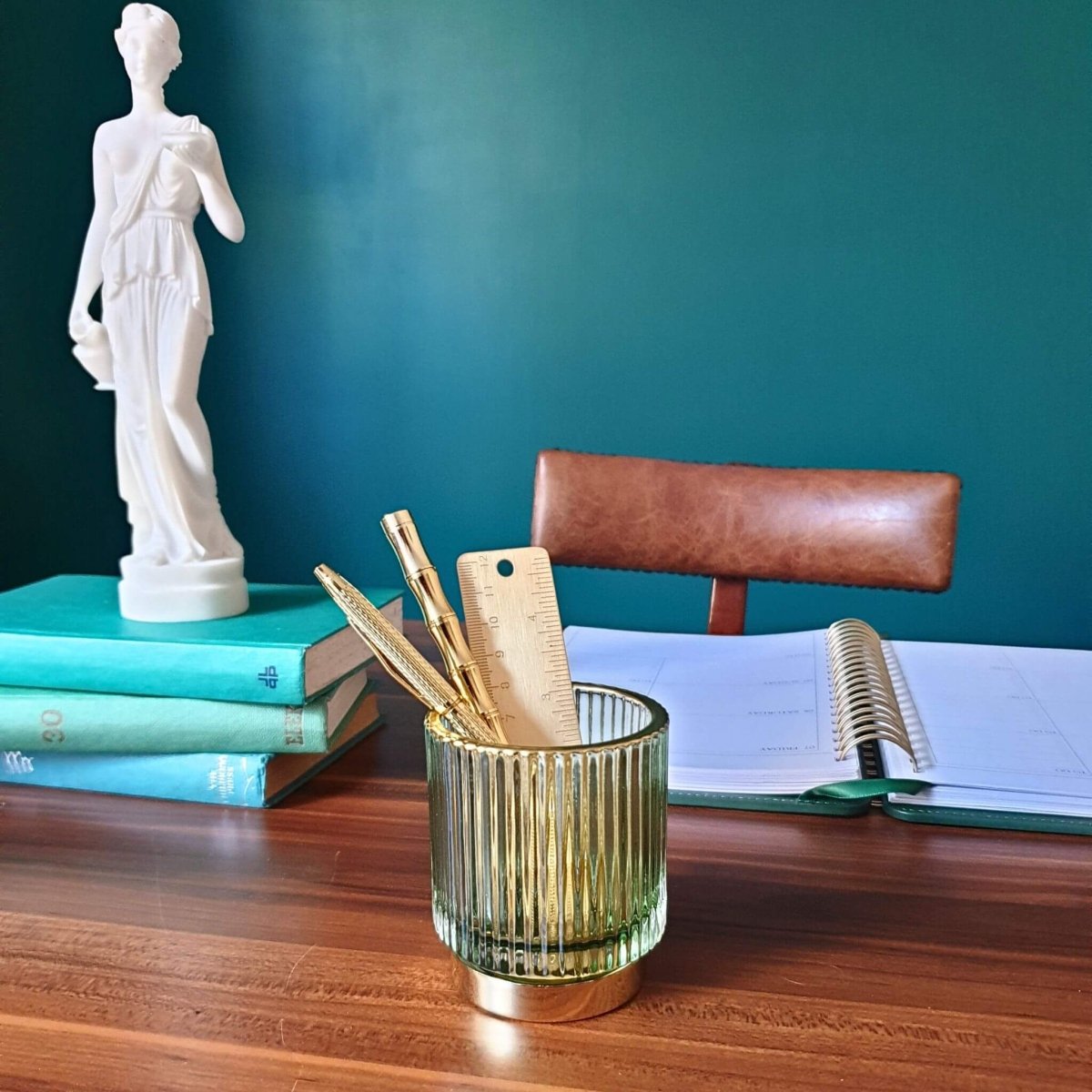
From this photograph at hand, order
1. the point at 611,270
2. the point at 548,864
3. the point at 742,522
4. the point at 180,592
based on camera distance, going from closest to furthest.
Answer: the point at 548,864 < the point at 180,592 < the point at 742,522 < the point at 611,270

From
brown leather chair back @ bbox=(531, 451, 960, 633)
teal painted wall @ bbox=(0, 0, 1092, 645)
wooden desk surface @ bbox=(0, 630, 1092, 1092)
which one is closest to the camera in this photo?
wooden desk surface @ bbox=(0, 630, 1092, 1092)

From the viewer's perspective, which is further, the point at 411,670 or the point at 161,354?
the point at 161,354

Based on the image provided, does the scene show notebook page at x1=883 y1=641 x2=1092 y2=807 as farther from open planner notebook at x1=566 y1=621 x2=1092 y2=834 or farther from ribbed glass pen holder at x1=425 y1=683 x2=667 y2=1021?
ribbed glass pen holder at x1=425 y1=683 x2=667 y2=1021

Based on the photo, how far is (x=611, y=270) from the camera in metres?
2.60

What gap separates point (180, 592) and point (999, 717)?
2.09 ft

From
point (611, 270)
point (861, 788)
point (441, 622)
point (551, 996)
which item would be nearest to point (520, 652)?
point (441, 622)

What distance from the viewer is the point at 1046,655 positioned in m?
0.98

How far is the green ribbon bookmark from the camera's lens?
68cm

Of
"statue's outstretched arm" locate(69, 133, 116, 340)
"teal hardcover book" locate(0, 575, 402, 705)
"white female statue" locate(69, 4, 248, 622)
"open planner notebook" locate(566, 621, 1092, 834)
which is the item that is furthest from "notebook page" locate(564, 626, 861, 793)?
"statue's outstretched arm" locate(69, 133, 116, 340)

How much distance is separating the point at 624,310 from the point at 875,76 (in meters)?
0.73

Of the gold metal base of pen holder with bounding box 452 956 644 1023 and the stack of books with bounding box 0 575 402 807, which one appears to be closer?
the gold metal base of pen holder with bounding box 452 956 644 1023

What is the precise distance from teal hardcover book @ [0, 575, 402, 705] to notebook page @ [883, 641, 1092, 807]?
15.3 inches

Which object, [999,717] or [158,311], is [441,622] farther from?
[158,311]

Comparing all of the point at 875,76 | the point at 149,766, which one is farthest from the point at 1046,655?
the point at 875,76
